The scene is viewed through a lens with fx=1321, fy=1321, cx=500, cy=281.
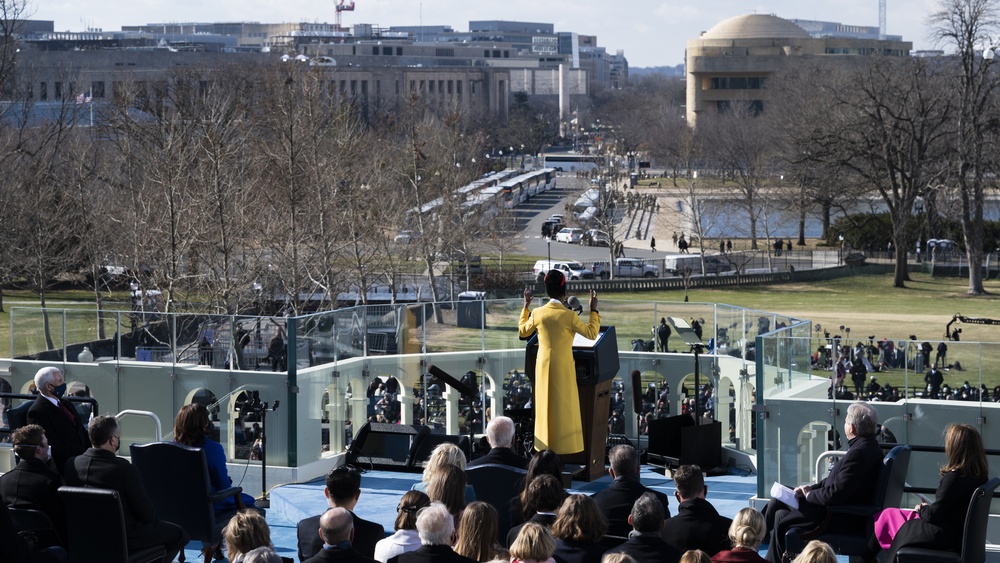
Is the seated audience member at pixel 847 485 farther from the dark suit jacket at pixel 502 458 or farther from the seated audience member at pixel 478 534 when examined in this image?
the seated audience member at pixel 478 534

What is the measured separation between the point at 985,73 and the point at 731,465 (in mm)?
50798

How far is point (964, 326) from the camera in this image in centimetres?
4591

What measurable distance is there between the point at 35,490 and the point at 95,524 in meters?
0.75

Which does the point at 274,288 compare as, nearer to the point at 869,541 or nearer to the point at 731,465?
the point at 731,465

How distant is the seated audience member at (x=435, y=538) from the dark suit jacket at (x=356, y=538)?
120 centimetres

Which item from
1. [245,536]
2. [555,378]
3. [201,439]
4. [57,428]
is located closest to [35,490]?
[201,439]

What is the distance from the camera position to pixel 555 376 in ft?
42.1

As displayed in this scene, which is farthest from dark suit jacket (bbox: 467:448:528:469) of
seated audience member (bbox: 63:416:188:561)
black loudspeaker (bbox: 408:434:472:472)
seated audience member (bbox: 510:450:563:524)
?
black loudspeaker (bbox: 408:434:472:472)

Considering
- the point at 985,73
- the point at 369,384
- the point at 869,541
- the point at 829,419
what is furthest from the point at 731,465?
the point at 985,73

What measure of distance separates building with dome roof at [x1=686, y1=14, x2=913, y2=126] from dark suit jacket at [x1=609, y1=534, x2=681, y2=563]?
13434 cm

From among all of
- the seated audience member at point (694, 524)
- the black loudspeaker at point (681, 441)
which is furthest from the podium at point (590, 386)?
the seated audience member at point (694, 524)

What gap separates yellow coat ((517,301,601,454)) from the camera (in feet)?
41.8

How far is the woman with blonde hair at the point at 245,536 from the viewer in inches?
309

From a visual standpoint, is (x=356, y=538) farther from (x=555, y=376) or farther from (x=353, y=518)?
(x=555, y=376)
